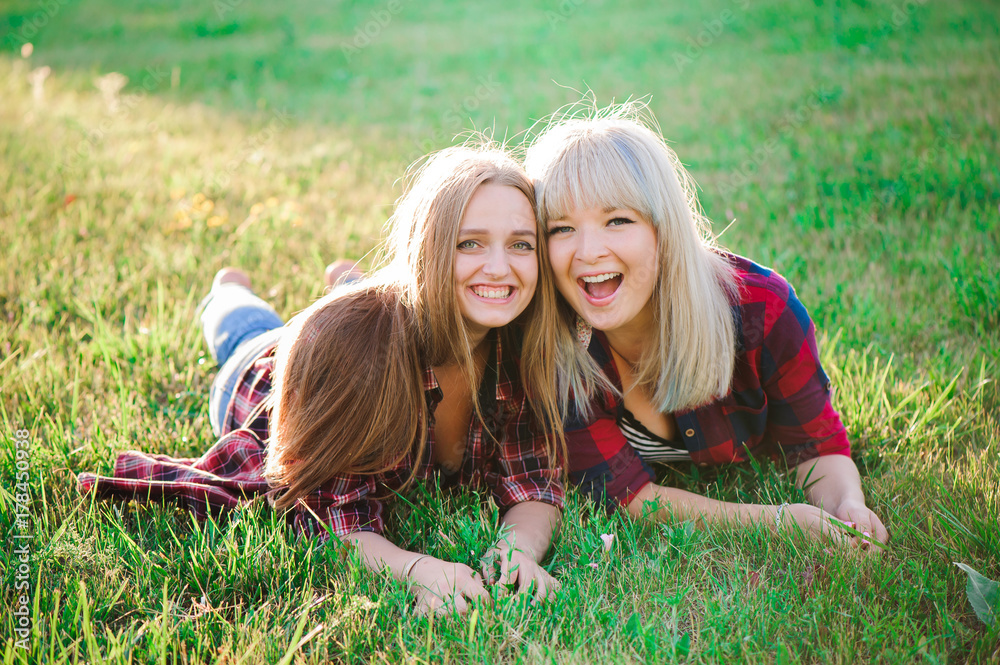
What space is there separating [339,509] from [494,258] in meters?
0.91

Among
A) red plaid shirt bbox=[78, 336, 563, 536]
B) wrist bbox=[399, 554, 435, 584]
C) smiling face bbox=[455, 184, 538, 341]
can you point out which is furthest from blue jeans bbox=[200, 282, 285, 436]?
wrist bbox=[399, 554, 435, 584]

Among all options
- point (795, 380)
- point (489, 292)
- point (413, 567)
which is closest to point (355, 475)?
point (413, 567)

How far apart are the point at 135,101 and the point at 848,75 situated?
7.07m

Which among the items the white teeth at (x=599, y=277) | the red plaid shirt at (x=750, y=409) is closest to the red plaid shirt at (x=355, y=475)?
the red plaid shirt at (x=750, y=409)

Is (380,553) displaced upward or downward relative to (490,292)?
downward

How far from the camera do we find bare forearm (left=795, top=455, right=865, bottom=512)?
2373mm

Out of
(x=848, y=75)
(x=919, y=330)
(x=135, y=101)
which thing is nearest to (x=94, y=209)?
(x=135, y=101)

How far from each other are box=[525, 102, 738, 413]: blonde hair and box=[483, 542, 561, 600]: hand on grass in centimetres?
73

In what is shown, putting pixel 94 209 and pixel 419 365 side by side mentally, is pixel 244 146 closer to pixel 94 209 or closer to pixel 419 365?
pixel 94 209

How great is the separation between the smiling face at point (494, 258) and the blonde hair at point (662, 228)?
0.14m

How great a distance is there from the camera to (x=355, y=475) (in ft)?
7.57

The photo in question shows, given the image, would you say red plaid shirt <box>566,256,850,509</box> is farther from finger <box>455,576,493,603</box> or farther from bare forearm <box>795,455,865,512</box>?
finger <box>455,576,493,603</box>

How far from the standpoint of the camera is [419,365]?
7.61 ft

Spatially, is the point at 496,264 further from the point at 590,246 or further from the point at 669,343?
the point at 669,343
